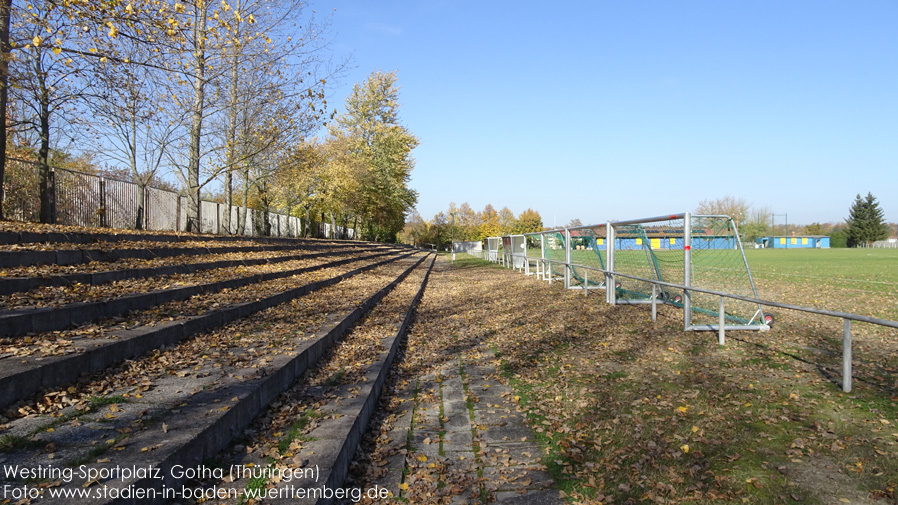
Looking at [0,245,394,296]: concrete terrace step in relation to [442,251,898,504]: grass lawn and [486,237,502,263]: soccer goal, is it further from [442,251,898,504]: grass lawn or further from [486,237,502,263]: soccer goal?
[486,237,502,263]: soccer goal

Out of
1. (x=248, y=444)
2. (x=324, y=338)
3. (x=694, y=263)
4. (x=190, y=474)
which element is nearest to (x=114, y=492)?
(x=190, y=474)

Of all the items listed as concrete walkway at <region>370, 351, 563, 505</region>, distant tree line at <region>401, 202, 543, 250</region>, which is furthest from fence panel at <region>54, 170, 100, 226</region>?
distant tree line at <region>401, 202, 543, 250</region>

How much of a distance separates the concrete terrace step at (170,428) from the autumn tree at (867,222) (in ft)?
303

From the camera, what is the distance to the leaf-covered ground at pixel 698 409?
3.19 metres

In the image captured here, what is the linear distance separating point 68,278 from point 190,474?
406 centimetres

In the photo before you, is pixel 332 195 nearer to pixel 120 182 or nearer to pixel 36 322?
pixel 120 182

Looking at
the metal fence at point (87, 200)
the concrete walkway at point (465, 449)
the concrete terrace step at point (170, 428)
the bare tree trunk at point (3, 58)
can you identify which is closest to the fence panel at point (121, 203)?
the metal fence at point (87, 200)

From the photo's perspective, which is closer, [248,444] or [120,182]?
[248,444]

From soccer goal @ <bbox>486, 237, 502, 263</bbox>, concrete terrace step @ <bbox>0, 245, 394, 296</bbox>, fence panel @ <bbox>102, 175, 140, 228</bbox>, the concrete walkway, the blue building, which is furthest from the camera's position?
the blue building

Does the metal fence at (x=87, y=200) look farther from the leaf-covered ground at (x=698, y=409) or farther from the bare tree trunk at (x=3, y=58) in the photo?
the leaf-covered ground at (x=698, y=409)

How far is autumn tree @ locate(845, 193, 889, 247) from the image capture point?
71688 millimetres

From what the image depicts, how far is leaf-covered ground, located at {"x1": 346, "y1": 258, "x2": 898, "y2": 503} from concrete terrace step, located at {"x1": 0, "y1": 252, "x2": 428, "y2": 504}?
1.01m

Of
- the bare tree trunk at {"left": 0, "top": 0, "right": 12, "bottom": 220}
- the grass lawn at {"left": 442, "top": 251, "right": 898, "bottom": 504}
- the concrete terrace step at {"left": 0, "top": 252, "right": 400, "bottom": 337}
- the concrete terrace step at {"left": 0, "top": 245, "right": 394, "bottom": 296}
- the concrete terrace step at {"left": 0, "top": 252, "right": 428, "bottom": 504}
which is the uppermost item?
the bare tree trunk at {"left": 0, "top": 0, "right": 12, "bottom": 220}

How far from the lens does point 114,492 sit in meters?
2.17
